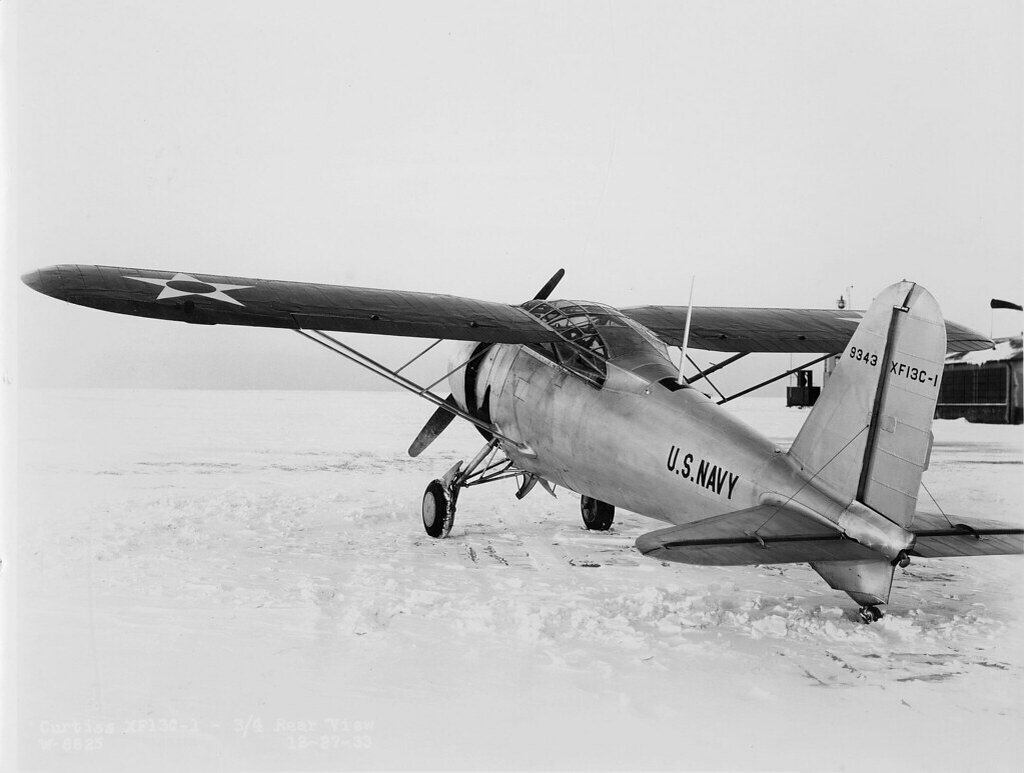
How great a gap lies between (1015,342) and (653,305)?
58.3ft

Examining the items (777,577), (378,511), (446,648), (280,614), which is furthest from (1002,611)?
(378,511)

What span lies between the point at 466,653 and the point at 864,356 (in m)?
2.83

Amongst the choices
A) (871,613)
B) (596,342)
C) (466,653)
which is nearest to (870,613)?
(871,613)

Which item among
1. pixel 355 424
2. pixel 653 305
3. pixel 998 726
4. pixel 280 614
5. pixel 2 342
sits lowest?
pixel 355 424

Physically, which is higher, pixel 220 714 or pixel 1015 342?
pixel 1015 342

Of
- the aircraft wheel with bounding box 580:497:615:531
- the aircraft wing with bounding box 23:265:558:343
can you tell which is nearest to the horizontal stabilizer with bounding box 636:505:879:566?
the aircraft wing with bounding box 23:265:558:343

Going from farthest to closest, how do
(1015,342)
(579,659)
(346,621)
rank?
(1015,342), (346,621), (579,659)

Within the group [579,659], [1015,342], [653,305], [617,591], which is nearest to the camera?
[579,659]

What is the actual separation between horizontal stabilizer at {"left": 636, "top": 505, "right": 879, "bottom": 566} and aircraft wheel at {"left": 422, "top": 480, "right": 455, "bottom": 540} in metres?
3.98

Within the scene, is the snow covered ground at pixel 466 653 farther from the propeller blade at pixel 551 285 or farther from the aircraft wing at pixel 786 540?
the propeller blade at pixel 551 285

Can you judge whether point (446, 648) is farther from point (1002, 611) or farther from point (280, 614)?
point (1002, 611)

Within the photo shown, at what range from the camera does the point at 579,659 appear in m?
4.62

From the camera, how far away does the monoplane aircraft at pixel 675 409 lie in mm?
4547

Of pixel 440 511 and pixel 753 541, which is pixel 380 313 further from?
pixel 753 541
